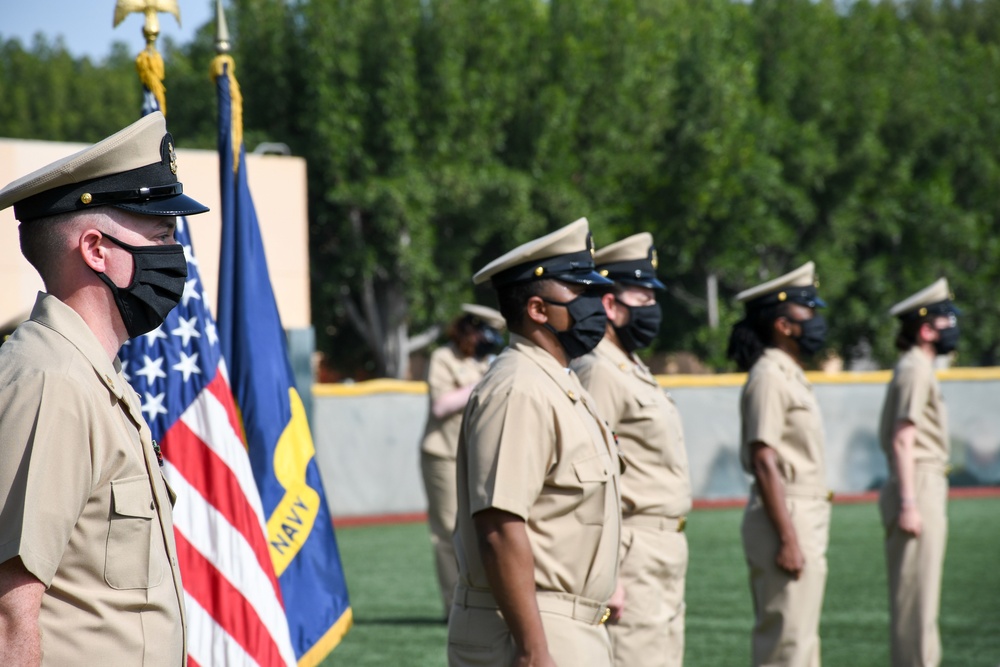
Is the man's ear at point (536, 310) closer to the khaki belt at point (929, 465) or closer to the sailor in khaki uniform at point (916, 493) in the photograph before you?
the sailor in khaki uniform at point (916, 493)

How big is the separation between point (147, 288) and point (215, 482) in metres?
1.77

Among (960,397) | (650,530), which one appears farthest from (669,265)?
(650,530)

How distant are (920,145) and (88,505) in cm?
3696

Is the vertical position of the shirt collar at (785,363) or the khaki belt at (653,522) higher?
the shirt collar at (785,363)

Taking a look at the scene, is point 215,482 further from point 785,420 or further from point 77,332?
point 785,420

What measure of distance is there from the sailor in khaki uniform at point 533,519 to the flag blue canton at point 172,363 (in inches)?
44.7

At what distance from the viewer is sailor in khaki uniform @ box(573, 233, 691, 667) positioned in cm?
502

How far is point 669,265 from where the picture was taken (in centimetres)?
3569

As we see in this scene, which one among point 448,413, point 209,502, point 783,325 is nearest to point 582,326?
point 209,502

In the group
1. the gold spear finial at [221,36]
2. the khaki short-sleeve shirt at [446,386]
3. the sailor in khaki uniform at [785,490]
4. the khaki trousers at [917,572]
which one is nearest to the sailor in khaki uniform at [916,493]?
the khaki trousers at [917,572]

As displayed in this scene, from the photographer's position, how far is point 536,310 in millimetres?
3918

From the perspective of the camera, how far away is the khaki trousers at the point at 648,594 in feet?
16.2

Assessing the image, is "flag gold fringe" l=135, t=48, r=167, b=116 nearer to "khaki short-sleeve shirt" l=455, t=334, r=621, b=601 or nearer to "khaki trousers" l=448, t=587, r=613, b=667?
"khaki short-sleeve shirt" l=455, t=334, r=621, b=601

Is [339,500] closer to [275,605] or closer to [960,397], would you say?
[960,397]
